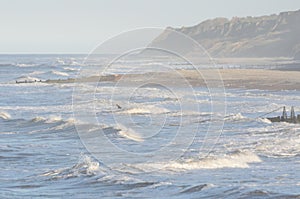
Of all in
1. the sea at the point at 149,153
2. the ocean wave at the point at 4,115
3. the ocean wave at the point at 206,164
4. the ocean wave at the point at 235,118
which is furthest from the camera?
the ocean wave at the point at 4,115

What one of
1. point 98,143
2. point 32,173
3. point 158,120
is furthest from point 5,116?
point 32,173

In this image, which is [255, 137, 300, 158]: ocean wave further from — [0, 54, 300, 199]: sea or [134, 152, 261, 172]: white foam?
[134, 152, 261, 172]: white foam

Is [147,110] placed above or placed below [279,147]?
above

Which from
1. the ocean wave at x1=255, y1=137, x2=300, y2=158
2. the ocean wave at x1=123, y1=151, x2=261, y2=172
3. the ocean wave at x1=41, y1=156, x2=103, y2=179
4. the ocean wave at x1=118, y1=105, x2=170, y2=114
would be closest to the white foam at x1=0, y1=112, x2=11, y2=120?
the ocean wave at x1=118, y1=105, x2=170, y2=114

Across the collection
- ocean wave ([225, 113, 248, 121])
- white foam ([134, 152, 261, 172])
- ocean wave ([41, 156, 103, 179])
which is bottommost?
white foam ([134, 152, 261, 172])

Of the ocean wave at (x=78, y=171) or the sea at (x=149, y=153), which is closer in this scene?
the sea at (x=149, y=153)

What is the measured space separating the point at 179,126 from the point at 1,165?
11.5 m

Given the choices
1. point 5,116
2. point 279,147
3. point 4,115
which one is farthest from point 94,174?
point 4,115

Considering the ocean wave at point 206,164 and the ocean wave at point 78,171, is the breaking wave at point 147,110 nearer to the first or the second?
the ocean wave at point 206,164

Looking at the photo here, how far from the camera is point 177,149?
24.2 m

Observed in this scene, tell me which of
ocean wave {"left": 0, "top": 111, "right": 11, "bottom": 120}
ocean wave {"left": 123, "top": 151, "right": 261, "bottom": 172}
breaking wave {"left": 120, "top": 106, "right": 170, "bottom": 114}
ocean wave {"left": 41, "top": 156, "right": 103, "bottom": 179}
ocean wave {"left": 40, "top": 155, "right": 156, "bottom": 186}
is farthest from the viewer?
ocean wave {"left": 0, "top": 111, "right": 11, "bottom": 120}

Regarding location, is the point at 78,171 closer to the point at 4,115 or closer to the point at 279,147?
the point at 279,147

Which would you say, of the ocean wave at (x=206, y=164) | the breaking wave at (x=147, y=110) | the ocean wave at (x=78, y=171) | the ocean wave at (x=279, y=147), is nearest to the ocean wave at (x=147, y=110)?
the breaking wave at (x=147, y=110)

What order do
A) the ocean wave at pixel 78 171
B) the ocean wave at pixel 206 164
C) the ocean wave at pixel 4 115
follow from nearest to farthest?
the ocean wave at pixel 78 171 < the ocean wave at pixel 206 164 < the ocean wave at pixel 4 115
